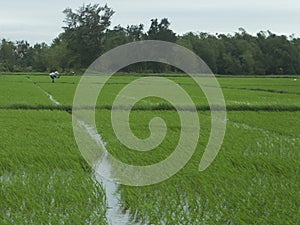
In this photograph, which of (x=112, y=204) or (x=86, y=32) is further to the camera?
(x=86, y=32)

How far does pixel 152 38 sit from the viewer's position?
41938mm

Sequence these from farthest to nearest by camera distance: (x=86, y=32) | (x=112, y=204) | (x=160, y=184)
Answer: (x=86, y=32), (x=160, y=184), (x=112, y=204)

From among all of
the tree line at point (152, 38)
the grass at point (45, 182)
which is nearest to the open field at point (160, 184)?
the grass at point (45, 182)

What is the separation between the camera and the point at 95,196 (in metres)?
3.72

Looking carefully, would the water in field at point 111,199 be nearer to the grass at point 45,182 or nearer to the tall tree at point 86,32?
the grass at point 45,182

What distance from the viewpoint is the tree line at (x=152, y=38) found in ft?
129

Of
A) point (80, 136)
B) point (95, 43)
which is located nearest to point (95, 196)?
point (80, 136)

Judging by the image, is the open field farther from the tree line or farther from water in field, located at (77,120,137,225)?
the tree line

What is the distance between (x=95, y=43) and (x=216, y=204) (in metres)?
36.7

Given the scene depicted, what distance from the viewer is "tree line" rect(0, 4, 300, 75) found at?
39312 millimetres

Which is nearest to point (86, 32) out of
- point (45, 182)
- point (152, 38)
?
point (152, 38)

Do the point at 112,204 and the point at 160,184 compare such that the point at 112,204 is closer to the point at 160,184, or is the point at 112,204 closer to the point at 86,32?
the point at 160,184

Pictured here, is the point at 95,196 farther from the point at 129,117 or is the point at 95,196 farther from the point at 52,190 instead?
the point at 129,117

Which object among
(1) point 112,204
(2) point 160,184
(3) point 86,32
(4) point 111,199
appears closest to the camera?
(1) point 112,204
